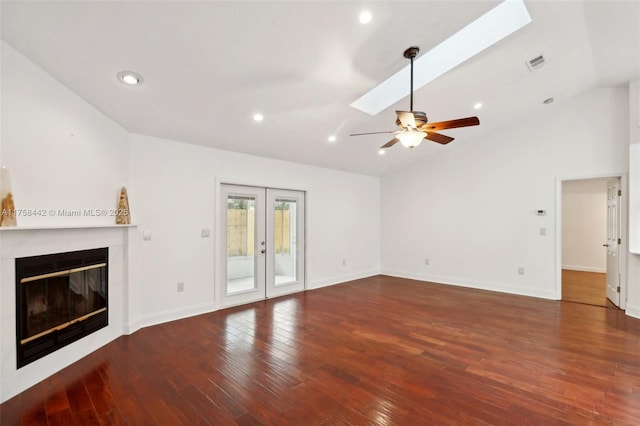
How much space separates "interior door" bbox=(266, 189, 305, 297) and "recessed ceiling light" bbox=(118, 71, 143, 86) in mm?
2839

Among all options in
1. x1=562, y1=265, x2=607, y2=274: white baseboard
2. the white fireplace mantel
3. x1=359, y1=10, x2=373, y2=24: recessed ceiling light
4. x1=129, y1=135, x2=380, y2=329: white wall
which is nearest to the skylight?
x1=359, y1=10, x2=373, y2=24: recessed ceiling light

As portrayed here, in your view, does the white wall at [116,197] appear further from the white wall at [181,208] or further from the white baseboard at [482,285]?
the white baseboard at [482,285]

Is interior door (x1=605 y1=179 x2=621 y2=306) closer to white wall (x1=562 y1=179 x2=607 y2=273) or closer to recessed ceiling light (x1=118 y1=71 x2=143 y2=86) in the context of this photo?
white wall (x1=562 y1=179 x2=607 y2=273)

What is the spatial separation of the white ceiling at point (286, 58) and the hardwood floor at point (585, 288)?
3.61 m

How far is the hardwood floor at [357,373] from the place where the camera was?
2191 mm

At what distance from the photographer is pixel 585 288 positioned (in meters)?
6.04

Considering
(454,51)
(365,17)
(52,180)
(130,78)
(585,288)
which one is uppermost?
(454,51)

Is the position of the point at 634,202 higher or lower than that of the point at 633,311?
higher

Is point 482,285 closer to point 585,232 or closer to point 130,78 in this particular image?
point 585,232

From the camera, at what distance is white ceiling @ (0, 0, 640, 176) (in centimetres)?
231

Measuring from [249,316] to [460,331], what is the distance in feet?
9.71

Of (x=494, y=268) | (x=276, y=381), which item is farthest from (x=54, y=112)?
(x=494, y=268)

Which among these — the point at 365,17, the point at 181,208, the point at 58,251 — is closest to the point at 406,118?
the point at 365,17

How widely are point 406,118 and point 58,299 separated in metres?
3.94
